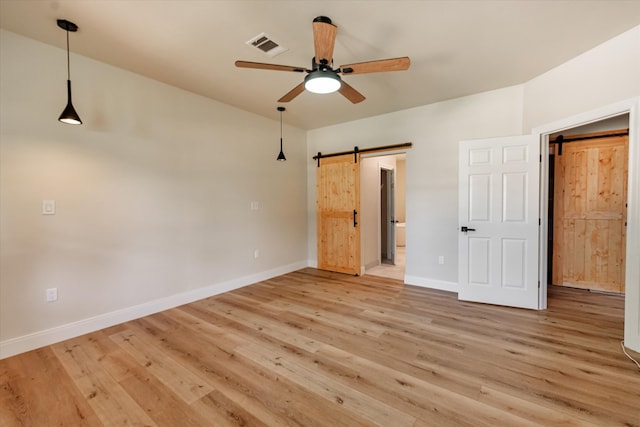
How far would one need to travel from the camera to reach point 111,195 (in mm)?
3014

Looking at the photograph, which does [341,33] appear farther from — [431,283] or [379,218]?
[379,218]

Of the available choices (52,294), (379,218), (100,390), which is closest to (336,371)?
(100,390)

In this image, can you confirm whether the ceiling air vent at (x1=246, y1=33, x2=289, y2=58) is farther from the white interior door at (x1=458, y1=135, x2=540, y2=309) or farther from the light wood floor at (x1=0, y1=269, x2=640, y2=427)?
the light wood floor at (x1=0, y1=269, x2=640, y2=427)

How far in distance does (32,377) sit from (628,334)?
193 inches

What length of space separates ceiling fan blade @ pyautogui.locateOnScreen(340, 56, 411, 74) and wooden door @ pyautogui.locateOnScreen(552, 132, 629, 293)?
370cm

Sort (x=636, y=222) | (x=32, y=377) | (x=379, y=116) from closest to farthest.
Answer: (x=32, y=377) < (x=636, y=222) < (x=379, y=116)

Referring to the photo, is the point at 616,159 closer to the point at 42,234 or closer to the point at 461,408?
the point at 461,408

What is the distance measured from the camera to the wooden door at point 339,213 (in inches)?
199

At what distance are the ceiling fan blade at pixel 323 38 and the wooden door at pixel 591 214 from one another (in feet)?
13.8

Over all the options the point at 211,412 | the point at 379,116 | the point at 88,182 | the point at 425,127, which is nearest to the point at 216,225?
the point at 88,182

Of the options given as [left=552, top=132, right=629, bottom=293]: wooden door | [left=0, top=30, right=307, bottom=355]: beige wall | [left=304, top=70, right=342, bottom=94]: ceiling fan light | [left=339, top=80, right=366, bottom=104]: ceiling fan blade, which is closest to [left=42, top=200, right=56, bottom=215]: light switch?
[left=0, top=30, right=307, bottom=355]: beige wall

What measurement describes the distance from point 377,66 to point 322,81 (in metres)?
0.46

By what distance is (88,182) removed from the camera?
112 inches

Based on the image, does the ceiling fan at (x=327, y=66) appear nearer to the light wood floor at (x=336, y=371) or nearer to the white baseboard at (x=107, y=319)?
the light wood floor at (x=336, y=371)
